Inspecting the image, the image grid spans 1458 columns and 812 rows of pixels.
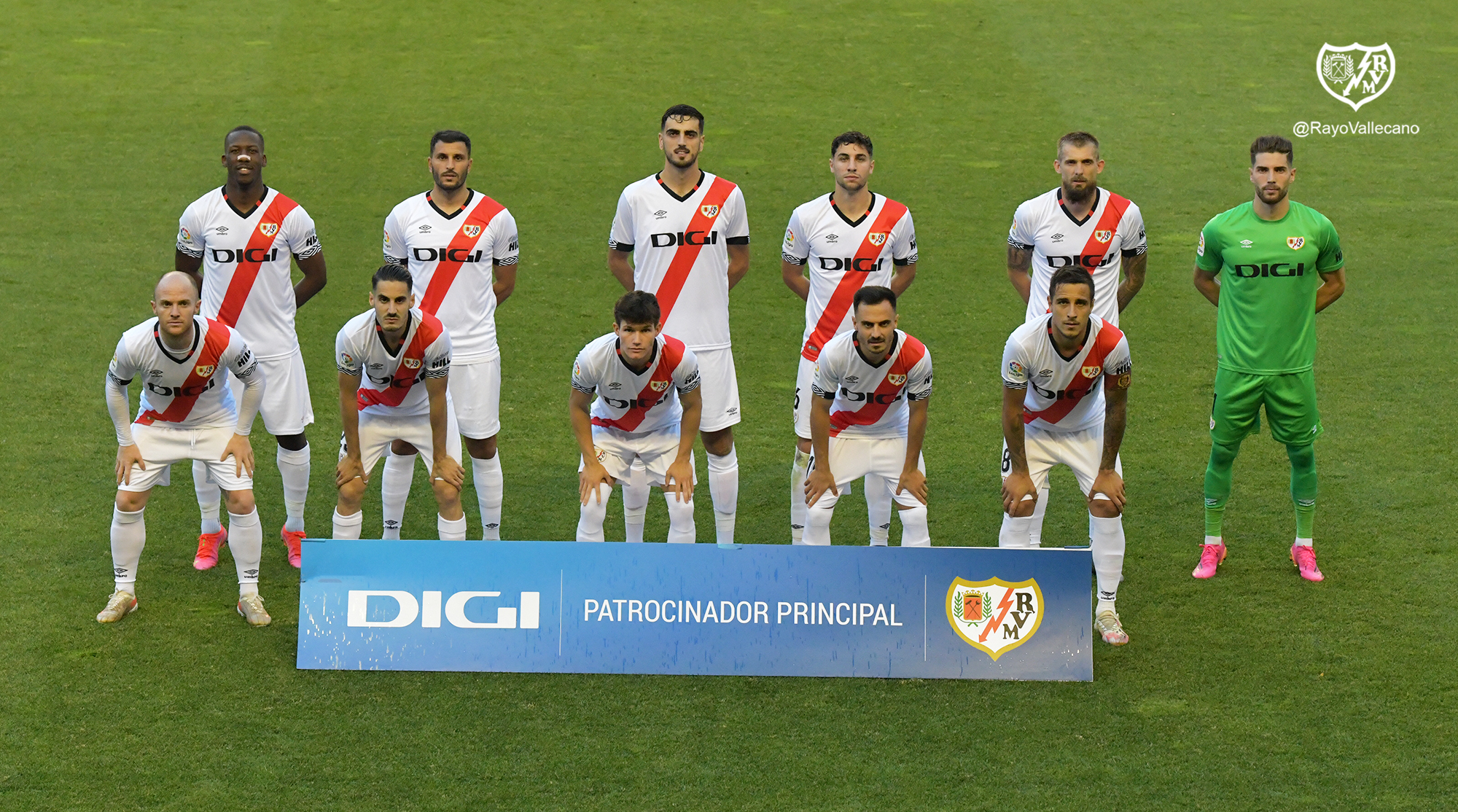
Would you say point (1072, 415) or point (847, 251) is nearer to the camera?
point (1072, 415)

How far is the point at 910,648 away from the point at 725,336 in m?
2.12

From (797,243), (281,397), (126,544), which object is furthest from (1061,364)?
(126,544)

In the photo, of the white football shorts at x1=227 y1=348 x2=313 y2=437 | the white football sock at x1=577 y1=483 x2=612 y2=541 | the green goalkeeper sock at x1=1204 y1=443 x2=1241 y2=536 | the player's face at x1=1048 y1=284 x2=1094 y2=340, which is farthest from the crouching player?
the green goalkeeper sock at x1=1204 y1=443 x2=1241 y2=536

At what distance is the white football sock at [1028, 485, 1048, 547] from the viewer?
25.0 feet

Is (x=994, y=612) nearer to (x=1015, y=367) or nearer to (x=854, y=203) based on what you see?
(x=1015, y=367)

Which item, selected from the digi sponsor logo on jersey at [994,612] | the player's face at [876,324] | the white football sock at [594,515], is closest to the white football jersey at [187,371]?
the white football sock at [594,515]

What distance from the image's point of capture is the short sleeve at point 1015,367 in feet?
22.7

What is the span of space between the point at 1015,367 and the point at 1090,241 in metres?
1.11

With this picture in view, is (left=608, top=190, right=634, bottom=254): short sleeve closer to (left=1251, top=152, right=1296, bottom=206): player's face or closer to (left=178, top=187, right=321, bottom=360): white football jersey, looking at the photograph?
(left=178, top=187, right=321, bottom=360): white football jersey

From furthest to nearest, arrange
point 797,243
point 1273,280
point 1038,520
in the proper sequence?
point 797,243, point 1038,520, point 1273,280

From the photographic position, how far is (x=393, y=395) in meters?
7.42

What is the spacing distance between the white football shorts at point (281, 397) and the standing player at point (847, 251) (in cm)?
272

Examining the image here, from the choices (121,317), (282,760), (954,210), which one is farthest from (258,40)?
(282,760)

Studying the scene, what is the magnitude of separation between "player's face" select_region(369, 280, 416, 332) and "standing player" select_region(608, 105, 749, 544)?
4.32 feet
